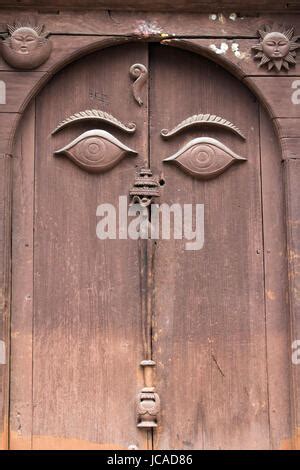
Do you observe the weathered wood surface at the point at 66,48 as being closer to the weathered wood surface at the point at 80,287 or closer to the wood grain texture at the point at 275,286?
the weathered wood surface at the point at 80,287

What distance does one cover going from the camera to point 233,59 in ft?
11.3

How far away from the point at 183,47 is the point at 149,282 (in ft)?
2.92

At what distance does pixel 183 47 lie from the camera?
349cm

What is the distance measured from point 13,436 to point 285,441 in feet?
3.14

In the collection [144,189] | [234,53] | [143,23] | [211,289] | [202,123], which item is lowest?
[211,289]

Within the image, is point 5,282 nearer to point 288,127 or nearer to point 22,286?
point 22,286

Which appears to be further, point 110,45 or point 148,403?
point 110,45

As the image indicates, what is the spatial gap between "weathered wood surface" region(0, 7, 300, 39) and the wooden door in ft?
0.30

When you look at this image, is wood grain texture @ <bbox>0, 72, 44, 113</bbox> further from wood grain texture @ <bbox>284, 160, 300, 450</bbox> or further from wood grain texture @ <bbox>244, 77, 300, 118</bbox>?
wood grain texture @ <bbox>284, 160, 300, 450</bbox>

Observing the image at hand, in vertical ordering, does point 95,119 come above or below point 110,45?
below

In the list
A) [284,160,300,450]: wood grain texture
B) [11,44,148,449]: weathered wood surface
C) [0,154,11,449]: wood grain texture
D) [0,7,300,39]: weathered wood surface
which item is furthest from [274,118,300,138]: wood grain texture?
[0,154,11,449]: wood grain texture

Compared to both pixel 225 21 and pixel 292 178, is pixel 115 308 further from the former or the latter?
pixel 225 21

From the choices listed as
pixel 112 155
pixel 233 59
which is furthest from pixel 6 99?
pixel 233 59

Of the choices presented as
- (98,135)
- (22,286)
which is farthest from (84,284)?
(98,135)
